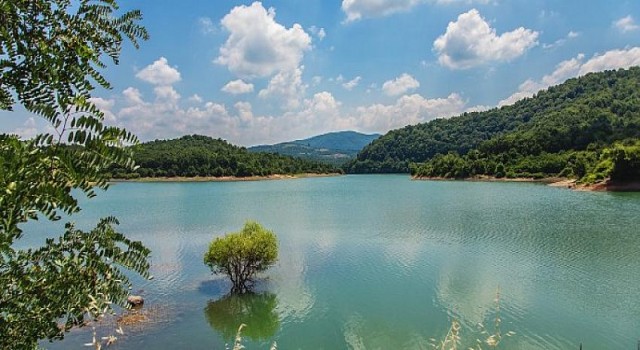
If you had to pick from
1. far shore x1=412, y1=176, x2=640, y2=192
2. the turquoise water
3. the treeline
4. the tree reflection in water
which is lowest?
the tree reflection in water

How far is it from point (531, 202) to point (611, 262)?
36855mm

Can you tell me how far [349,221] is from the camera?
53.2 metres

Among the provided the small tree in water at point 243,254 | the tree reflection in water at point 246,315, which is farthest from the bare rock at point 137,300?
the small tree in water at point 243,254

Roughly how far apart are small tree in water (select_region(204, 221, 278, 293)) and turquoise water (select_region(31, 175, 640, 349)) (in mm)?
1246

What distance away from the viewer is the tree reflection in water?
71.4 feet

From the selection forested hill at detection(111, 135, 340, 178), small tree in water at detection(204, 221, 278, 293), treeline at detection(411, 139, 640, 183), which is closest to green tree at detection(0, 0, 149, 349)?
small tree in water at detection(204, 221, 278, 293)

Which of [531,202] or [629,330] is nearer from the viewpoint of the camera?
[629,330]

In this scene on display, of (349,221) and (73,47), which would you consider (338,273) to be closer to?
(349,221)

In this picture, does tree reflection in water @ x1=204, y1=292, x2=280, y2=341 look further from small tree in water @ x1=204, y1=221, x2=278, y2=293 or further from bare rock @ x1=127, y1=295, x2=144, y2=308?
bare rock @ x1=127, y1=295, x2=144, y2=308

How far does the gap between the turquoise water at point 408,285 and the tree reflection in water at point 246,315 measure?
0.08m

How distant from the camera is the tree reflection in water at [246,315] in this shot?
856 inches

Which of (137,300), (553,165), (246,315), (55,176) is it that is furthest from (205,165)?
(55,176)

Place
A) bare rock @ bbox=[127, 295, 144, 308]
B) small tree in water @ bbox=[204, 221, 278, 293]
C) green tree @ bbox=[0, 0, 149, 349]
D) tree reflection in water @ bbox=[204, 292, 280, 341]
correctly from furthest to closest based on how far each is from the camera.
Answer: small tree in water @ bbox=[204, 221, 278, 293] < bare rock @ bbox=[127, 295, 144, 308] < tree reflection in water @ bbox=[204, 292, 280, 341] < green tree @ bbox=[0, 0, 149, 349]

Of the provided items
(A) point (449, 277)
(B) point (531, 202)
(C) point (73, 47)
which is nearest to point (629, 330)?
(A) point (449, 277)
